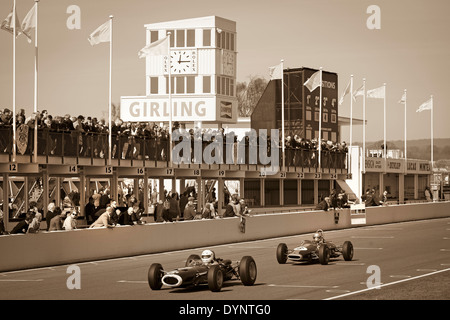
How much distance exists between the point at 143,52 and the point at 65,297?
66.1 ft

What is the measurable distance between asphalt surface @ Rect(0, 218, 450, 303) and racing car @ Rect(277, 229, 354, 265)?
208mm

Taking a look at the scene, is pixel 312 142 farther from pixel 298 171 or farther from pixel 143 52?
pixel 143 52

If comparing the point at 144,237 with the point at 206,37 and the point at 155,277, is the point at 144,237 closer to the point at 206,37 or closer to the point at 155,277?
the point at 155,277

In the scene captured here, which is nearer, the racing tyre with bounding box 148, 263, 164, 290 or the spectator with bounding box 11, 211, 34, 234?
the racing tyre with bounding box 148, 263, 164, 290

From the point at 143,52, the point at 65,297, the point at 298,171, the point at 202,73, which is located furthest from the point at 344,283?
the point at 202,73

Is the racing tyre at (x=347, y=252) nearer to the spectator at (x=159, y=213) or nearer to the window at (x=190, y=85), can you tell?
the spectator at (x=159, y=213)

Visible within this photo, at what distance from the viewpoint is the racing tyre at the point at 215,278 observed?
18422mm

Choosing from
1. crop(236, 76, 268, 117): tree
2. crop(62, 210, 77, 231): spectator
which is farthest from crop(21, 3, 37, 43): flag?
crop(236, 76, 268, 117): tree

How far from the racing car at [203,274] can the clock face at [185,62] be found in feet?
137

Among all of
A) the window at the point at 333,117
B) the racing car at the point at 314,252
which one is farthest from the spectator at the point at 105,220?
the window at the point at 333,117

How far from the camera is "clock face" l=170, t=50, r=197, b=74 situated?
61000 mm

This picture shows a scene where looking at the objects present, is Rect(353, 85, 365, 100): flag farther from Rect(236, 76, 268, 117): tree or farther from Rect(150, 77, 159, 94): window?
Rect(236, 76, 268, 117): tree

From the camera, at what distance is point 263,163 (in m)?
48.6
